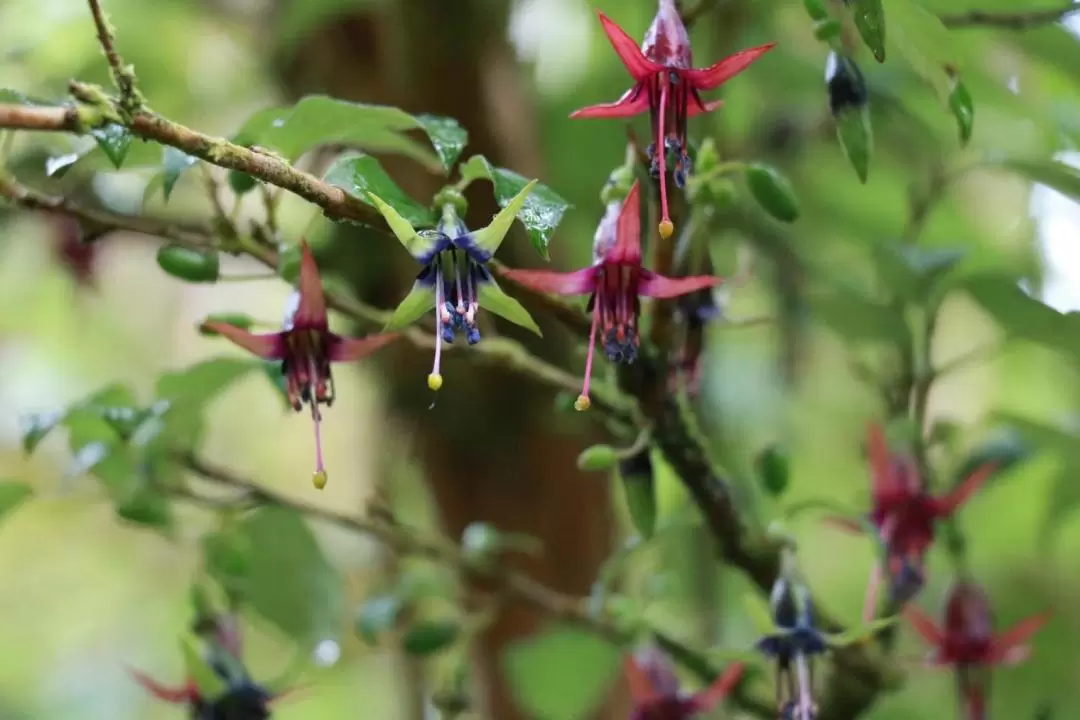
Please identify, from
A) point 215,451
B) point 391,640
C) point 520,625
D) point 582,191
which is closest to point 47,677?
point 215,451

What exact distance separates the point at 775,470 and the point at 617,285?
18 centimetres

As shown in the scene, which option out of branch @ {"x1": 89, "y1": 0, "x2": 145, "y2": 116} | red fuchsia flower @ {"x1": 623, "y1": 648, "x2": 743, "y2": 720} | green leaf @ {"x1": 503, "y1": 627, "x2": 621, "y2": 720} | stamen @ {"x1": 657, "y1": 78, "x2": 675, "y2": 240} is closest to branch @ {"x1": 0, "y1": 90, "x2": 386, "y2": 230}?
branch @ {"x1": 89, "y1": 0, "x2": 145, "y2": 116}

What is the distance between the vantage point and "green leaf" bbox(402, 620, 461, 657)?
1.80 ft

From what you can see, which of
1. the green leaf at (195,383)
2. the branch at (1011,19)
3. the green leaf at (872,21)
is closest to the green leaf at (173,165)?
the green leaf at (195,383)

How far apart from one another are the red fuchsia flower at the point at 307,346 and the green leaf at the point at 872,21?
19 cm

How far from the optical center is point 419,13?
756mm

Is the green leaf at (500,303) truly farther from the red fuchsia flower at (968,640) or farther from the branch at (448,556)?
the red fuchsia flower at (968,640)

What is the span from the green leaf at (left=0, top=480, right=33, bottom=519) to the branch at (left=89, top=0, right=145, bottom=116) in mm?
300

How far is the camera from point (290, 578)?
21.5 inches

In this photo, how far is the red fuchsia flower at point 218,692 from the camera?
46 centimetres

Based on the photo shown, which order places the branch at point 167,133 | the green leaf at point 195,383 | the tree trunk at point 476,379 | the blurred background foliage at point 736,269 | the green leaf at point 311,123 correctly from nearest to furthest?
the branch at point 167,133
the green leaf at point 311,123
the green leaf at point 195,383
the blurred background foliage at point 736,269
the tree trunk at point 476,379

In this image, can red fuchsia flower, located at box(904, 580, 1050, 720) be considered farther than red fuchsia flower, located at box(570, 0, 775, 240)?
Yes

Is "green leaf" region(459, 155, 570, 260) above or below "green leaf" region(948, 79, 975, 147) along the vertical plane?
below

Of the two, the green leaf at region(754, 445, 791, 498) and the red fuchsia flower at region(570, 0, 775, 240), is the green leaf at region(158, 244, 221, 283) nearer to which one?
the red fuchsia flower at region(570, 0, 775, 240)
